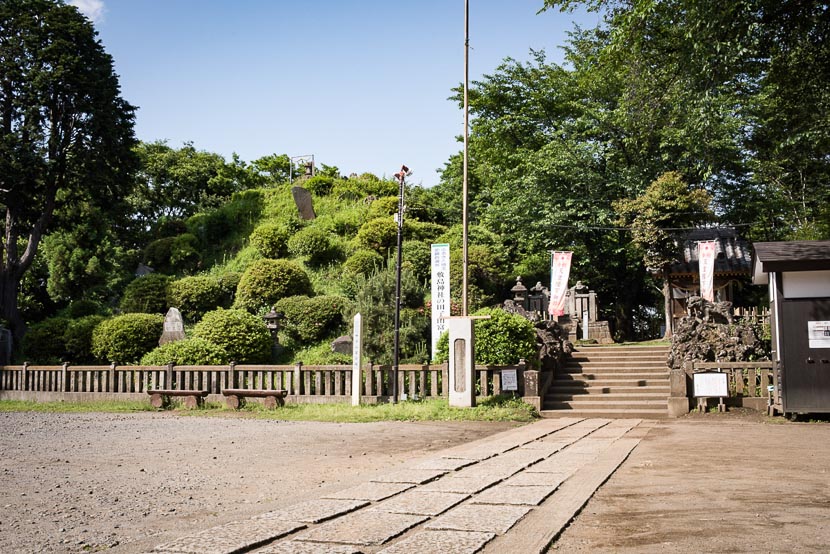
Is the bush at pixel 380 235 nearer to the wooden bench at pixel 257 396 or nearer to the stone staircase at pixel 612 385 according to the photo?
the stone staircase at pixel 612 385

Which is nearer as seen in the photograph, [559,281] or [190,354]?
[190,354]

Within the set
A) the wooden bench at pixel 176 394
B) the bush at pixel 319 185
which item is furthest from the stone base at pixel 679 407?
the bush at pixel 319 185

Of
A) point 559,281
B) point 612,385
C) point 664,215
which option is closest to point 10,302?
point 559,281

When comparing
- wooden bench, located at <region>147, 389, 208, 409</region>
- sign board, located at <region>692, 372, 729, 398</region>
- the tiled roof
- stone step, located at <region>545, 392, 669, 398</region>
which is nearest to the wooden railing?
sign board, located at <region>692, 372, 729, 398</region>

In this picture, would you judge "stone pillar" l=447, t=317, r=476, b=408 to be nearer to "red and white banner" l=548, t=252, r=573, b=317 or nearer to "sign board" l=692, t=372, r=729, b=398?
"sign board" l=692, t=372, r=729, b=398

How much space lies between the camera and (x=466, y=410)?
14156mm

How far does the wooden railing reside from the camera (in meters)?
14.9

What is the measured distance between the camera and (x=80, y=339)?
2484 cm

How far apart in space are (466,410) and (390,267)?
39.3ft

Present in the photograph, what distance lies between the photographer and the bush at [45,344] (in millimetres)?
25422

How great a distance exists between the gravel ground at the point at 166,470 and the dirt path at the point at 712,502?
2506mm

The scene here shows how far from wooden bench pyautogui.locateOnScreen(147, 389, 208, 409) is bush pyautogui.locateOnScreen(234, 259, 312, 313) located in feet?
31.9

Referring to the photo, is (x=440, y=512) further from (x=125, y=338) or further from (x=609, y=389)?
(x=125, y=338)

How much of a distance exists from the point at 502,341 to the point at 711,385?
4.55 metres
